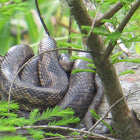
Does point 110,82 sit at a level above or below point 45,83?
above

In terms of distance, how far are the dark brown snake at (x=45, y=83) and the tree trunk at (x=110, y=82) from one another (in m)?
1.04

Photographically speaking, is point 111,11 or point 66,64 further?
point 66,64

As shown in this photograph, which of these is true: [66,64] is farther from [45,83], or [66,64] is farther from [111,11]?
[111,11]

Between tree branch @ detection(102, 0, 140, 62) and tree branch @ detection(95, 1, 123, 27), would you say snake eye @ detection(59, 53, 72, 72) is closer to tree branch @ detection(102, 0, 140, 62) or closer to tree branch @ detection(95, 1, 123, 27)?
tree branch @ detection(102, 0, 140, 62)

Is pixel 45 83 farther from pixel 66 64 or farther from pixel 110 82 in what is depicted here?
pixel 110 82

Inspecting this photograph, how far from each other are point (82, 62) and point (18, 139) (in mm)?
3568

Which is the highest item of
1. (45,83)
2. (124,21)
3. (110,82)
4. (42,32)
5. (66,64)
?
(124,21)

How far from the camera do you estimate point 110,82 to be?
2971 mm

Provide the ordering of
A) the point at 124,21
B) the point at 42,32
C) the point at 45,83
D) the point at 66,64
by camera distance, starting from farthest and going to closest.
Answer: the point at 42,32 < the point at 66,64 < the point at 45,83 < the point at 124,21

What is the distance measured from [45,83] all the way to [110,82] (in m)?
2.14

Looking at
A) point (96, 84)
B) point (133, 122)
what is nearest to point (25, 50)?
point (96, 84)

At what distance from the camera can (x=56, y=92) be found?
446 centimetres

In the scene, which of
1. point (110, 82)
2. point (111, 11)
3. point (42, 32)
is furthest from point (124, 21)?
point (42, 32)

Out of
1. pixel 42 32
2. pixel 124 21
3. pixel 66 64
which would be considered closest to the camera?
pixel 124 21
